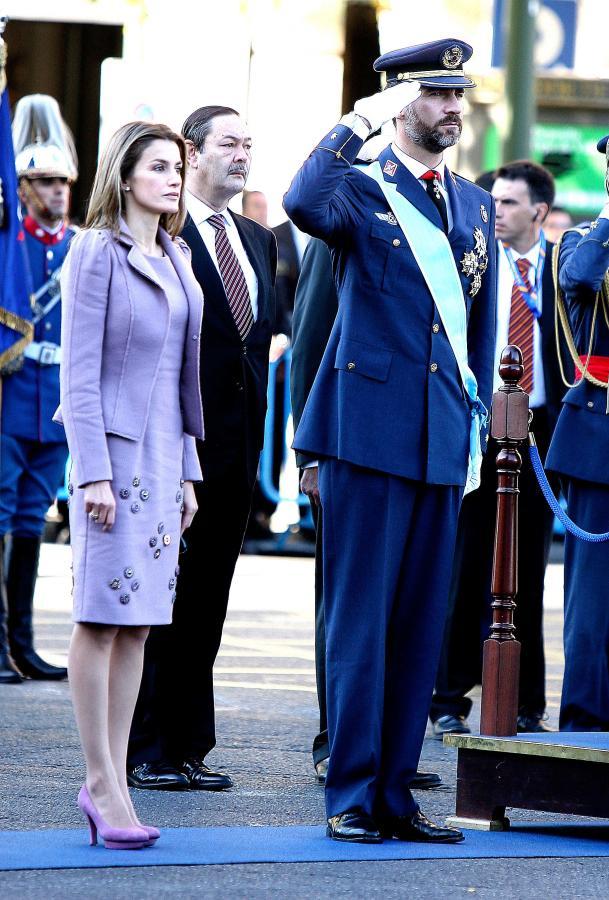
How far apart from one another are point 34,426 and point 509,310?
7.28 feet

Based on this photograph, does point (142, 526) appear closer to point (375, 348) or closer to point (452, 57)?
point (375, 348)

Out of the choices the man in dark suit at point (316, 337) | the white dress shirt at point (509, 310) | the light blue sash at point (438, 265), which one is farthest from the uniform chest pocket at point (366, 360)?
the white dress shirt at point (509, 310)

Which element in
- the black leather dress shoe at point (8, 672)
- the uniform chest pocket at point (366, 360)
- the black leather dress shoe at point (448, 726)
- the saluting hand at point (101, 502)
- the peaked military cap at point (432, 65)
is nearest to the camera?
the saluting hand at point (101, 502)

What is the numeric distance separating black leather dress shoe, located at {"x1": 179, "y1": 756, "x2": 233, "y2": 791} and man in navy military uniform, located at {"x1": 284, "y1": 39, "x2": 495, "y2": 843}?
0.95 metres

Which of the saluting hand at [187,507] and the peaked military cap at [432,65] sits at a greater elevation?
the peaked military cap at [432,65]

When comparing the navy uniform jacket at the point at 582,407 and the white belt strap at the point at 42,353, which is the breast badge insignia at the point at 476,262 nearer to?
the navy uniform jacket at the point at 582,407

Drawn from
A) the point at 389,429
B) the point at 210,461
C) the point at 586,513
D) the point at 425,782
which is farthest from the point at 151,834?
the point at 586,513

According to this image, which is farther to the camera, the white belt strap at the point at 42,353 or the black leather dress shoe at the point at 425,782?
the white belt strap at the point at 42,353

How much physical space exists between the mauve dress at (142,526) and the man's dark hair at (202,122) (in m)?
1.30

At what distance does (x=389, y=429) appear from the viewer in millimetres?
5762

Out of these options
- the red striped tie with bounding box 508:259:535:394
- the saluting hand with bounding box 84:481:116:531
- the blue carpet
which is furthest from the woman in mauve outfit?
the red striped tie with bounding box 508:259:535:394

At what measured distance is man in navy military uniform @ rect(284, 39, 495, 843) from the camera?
18.8 feet

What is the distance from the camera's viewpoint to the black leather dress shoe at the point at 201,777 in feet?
21.7

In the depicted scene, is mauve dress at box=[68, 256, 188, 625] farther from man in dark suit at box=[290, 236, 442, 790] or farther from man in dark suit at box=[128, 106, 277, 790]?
man in dark suit at box=[290, 236, 442, 790]
